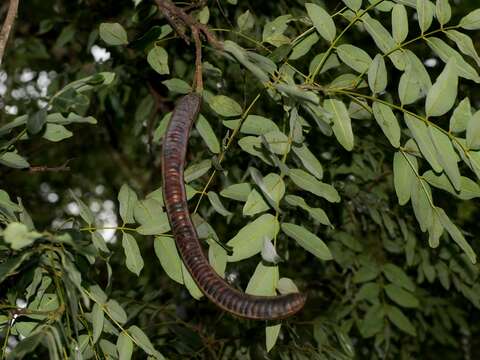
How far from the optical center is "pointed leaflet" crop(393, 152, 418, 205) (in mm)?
1807

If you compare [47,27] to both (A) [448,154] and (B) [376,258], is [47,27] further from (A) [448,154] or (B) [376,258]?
(A) [448,154]

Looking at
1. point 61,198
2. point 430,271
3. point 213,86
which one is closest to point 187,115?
point 213,86

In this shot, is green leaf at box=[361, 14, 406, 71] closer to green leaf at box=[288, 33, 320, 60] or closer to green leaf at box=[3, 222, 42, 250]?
green leaf at box=[288, 33, 320, 60]

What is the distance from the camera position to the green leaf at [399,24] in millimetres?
1760

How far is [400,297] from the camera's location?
3.01 m

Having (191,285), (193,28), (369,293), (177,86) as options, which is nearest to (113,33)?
(177,86)

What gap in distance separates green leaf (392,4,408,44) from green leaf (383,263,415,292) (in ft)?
5.18

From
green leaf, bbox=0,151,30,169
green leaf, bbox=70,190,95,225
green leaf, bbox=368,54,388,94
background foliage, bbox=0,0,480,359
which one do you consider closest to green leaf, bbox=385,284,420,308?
background foliage, bbox=0,0,480,359

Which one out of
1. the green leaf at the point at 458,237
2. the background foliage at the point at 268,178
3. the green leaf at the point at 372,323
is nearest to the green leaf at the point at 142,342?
the background foliage at the point at 268,178

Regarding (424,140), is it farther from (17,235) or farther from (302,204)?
(17,235)

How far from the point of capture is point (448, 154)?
1663mm

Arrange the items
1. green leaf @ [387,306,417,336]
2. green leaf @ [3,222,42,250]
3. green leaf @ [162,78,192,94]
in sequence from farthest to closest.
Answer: green leaf @ [387,306,417,336], green leaf @ [162,78,192,94], green leaf @ [3,222,42,250]

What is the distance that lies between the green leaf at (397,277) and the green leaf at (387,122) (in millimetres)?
1475

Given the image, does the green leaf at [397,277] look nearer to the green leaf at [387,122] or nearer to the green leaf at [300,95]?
the green leaf at [387,122]
